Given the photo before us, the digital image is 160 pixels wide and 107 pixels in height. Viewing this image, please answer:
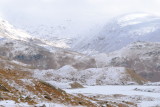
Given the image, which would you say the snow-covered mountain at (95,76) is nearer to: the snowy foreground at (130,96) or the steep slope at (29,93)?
the snowy foreground at (130,96)

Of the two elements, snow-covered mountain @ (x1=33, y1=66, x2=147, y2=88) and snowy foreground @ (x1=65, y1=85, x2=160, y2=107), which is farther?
snow-covered mountain @ (x1=33, y1=66, x2=147, y2=88)

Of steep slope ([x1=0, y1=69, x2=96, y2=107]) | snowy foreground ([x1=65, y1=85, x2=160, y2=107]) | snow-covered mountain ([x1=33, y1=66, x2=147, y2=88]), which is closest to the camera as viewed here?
steep slope ([x1=0, y1=69, x2=96, y2=107])

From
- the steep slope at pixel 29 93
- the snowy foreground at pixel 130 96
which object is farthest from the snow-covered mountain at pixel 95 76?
the steep slope at pixel 29 93

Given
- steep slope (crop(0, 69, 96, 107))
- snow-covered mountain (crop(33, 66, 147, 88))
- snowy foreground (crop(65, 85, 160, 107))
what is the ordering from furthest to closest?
snow-covered mountain (crop(33, 66, 147, 88))
snowy foreground (crop(65, 85, 160, 107))
steep slope (crop(0, 69, 96, 107))

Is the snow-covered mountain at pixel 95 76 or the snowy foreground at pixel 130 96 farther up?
the snow-covered mountain at pixel 95 76

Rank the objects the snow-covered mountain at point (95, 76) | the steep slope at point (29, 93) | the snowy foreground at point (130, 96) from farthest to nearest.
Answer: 1. the snow-covered mountain at point (95, 76)
2. the snowy foreground at point (130, 96)
3. the steep slope at point (29, 93)

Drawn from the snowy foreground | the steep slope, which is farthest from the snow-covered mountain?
the steep slope

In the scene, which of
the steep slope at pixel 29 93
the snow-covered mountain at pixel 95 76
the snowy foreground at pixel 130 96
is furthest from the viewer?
the snow-covered mountain at pixel 95 76

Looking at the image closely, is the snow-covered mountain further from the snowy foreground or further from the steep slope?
the steep slope

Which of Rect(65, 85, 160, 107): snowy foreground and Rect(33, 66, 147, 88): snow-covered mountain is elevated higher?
Rect(33, 66, 147, 88): snow-covered mountain

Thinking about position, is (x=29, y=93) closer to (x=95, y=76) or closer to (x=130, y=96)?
(x=130, y=96)

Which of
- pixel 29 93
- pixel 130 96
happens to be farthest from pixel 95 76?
pixel 29 93

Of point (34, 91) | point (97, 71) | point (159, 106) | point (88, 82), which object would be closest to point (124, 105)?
point (159, 106)

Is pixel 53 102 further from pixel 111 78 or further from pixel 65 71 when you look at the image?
pixel 65 71
